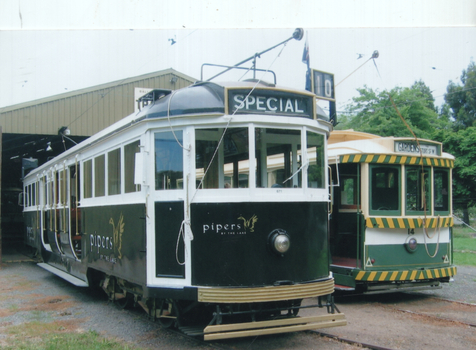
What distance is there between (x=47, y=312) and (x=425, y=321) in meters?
5.89

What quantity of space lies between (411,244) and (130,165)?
512 centimetres

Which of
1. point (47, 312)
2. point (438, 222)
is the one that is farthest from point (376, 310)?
point (47, 312)

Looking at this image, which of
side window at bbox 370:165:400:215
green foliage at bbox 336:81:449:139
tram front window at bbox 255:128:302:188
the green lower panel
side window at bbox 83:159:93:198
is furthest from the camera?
green foliage at bbox 336:81:449:139

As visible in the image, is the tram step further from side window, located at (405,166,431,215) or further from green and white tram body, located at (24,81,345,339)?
side window, located at (405,166,431,215)

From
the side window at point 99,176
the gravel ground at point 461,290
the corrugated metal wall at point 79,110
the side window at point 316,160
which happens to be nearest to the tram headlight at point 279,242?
the side window at point 316,160

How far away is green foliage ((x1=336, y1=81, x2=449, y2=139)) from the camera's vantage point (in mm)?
24156

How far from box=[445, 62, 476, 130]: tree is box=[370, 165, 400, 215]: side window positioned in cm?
2221

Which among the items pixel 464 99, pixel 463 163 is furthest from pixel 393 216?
pixel 464 99

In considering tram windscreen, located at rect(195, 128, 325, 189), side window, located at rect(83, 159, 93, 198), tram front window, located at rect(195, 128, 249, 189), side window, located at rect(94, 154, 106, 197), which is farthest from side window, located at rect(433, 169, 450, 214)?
side window, located at rect(83, 159, 93, 198)

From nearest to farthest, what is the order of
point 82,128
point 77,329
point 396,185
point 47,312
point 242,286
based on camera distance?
point 242,286, point 77,329, point 47,312, point 396,185, point 82,128

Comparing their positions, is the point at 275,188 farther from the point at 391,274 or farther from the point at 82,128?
the point at 82,128

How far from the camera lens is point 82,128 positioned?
17250 millimetres

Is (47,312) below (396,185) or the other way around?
below

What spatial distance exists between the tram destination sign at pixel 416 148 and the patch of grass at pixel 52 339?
222 inches
